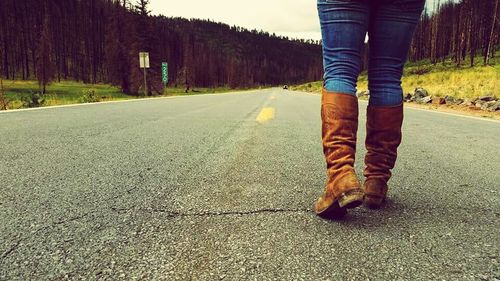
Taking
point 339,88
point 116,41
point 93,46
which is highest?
point 93,46

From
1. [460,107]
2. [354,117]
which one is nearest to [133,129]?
[354,117]

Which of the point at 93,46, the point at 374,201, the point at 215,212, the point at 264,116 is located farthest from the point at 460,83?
the point at 93,46

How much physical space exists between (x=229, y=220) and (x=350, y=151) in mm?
574

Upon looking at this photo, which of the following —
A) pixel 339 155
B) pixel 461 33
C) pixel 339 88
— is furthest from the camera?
pixel 461 33

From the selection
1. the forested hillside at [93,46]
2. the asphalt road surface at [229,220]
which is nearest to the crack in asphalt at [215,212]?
the asphalt road surface at [229,220]

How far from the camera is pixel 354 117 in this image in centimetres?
164

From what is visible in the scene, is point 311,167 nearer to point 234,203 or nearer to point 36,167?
point 234,203

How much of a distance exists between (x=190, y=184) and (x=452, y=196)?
1.36 m

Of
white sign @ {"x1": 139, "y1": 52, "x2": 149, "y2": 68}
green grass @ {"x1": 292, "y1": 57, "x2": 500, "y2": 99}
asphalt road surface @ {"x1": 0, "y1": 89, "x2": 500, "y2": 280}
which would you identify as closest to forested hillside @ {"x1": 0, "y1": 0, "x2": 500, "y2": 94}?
white sign @ {"x1": 139, "y1": 52, "x2": 149, "y2": 68}

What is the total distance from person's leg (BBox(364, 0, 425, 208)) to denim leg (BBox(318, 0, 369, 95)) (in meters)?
0.11

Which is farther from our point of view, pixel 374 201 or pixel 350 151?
pixel 374 201

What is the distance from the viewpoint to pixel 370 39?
6.09ft

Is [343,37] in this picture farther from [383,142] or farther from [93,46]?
[93,46]

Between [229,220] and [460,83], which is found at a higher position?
[460,83]
